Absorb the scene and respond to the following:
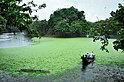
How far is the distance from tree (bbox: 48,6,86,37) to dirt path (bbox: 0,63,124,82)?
99.3ft

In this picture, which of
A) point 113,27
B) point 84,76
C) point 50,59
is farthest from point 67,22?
point 84,76

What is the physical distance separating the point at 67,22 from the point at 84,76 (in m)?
34.5

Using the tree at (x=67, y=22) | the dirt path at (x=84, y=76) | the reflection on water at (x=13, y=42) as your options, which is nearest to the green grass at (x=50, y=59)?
the dirt path at (x=84, y=76)

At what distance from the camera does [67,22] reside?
43.3 m

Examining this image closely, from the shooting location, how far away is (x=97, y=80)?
8539 mm

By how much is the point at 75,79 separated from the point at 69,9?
37.9 m

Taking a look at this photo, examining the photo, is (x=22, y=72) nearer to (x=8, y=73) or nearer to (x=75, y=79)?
(x=8, y=73)

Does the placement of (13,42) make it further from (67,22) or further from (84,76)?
(84,76)

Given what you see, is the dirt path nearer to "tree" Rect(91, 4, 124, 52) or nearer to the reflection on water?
"tree" Rect(91, 4, 124, 52)

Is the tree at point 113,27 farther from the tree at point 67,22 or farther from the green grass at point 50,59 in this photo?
the tree at point 67,22

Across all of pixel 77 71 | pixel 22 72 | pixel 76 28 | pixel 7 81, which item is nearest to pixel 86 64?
pixel 77 71

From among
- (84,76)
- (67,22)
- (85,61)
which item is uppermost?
(67,22)

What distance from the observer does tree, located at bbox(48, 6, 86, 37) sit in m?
40.9

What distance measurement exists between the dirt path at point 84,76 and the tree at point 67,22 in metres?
30.3
